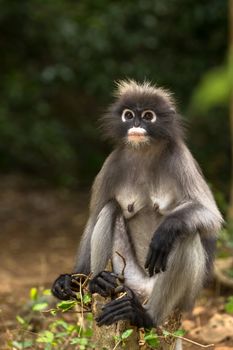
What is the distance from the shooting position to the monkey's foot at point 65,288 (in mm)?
4230

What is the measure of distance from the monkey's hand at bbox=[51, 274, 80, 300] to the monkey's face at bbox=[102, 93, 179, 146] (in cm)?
84

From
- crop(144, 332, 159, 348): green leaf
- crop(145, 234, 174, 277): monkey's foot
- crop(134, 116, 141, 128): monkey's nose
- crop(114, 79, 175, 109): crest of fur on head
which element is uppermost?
crop(114, 79, 175, 109): crest of fur on head

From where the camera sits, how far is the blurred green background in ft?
33.3

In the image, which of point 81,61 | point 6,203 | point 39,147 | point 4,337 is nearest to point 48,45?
point 81,61

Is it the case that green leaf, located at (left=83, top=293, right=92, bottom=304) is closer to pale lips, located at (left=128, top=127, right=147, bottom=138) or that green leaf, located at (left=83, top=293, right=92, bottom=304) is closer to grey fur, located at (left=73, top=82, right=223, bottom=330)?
grey fur, located at (left=73, top=82, right=223, bottom=330)

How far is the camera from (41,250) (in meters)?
8.56

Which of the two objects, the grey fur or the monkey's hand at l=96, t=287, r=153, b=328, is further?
the grey fur

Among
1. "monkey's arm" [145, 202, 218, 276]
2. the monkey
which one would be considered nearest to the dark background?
the monkey

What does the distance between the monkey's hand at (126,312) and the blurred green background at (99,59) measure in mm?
5819

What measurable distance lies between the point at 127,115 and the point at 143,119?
0.10 m

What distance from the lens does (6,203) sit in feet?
34.7

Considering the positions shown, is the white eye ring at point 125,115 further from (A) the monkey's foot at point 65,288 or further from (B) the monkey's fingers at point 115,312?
A: (B) the monkey's fingers at point 115,312

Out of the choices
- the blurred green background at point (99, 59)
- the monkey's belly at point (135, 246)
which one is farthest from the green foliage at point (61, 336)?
the blurred green background at point (99, 59)

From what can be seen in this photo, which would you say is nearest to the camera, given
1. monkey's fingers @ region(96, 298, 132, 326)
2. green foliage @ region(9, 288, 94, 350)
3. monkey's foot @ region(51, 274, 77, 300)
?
monkey's fingers @ region(96, 298, 132, 326)
